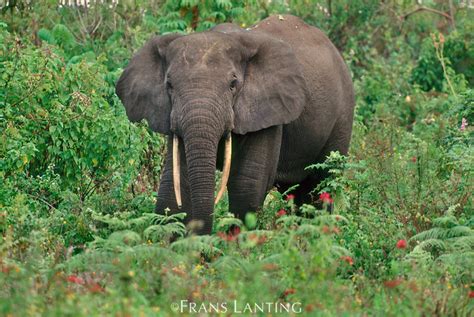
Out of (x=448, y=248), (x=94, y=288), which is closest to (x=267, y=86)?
(x=448, y=248)

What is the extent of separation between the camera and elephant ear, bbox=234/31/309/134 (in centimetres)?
1030

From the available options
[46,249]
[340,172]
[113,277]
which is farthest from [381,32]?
[113,277]

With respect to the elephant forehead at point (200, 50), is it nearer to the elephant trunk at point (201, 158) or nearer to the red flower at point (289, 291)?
the elephant trunk at point (201, 158)

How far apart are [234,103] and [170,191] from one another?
2.83 feet

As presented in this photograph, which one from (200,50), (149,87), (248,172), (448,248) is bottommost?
(448,248)

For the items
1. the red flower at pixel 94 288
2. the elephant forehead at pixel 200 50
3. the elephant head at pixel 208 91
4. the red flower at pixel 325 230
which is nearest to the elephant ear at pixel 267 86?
the elephant head at pixel 208 91

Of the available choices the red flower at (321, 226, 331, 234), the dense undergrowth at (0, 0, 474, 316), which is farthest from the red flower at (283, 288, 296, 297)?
the red flower at (321, 226, 331, 234)

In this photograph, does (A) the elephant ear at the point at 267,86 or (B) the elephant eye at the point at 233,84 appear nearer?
(B) the elephant eye at the point at 233,84

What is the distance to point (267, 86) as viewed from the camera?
1055cm

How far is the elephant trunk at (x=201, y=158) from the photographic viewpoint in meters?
9.62

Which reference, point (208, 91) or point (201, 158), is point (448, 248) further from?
point (208, 91)

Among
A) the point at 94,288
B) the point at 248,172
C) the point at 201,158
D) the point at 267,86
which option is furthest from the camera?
the point at 267,86

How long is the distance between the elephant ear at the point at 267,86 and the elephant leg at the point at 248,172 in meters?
0.20

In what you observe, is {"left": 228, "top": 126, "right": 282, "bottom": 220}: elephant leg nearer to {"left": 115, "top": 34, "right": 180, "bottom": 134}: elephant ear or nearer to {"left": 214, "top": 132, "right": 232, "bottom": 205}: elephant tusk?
{"left": 214, "top": 132, "right": 232, "bottom": 205}: elephant tusk
